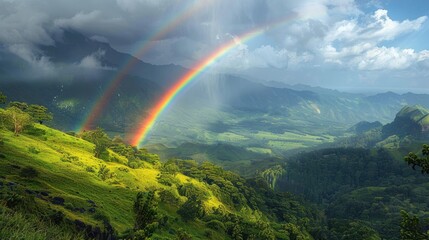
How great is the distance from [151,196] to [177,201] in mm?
89082

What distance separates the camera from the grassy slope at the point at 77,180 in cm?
6612

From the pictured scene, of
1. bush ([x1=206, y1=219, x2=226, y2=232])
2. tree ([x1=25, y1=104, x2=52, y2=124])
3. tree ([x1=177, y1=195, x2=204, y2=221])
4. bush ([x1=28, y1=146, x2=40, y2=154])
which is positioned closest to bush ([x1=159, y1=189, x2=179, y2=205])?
tree ([x1=177, y1=195, x2=204, y2=221])

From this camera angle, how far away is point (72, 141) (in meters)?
158

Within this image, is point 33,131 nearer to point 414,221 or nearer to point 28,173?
point 28,173

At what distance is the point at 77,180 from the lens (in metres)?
89.8

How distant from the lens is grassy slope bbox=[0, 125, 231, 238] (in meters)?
66.1

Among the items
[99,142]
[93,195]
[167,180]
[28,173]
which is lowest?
[167,180]

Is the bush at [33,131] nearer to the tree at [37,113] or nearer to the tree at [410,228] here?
the tree at [37,113]

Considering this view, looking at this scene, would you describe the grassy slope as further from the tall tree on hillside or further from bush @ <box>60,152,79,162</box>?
the tall tree on hillside

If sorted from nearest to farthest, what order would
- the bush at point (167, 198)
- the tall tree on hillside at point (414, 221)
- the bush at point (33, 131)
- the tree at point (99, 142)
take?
the tall tree on hillside at point (414, 221)
the bush at point (167, 198)
the bush at point (33, 131)
the tree at point (99, 142)

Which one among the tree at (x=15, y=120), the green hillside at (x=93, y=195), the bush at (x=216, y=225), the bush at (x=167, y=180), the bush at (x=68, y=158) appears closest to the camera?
the green hillside at (x=93, y=195)

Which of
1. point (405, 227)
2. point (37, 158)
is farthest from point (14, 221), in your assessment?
point (37, 158)

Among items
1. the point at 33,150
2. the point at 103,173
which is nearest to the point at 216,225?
the point at 103,173

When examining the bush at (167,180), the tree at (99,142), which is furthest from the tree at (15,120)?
the bush at (167,180)
